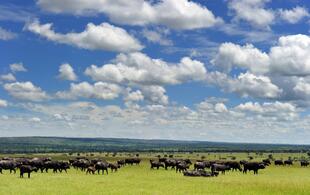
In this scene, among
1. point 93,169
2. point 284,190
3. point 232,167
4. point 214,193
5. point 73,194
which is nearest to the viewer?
point 73,194

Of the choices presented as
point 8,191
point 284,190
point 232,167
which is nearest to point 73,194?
point 8,191

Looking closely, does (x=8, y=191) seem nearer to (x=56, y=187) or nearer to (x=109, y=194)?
(x=56, y=187)

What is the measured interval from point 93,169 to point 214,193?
1205 inches

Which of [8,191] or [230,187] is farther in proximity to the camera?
[230,187]

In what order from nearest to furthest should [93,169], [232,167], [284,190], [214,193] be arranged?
[214,193], [284,190], [93,169], [232,167]

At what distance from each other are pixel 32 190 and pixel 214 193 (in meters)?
14.7

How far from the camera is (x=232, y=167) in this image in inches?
3029

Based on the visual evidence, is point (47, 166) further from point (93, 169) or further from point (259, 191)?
point (259, 191)

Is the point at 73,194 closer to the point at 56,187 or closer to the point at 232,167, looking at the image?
the point at 56,187

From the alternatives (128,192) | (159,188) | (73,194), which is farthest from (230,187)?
(73,194)

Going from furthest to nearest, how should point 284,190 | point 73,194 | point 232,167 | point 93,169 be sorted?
1. point 232,167
2. point 93,169
3. point 284,190
4. point 73,194

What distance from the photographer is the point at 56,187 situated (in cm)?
4216

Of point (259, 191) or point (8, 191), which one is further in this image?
point (259, 191)

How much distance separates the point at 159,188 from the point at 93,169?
1009 inches
